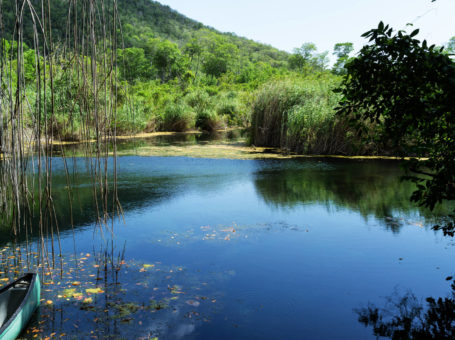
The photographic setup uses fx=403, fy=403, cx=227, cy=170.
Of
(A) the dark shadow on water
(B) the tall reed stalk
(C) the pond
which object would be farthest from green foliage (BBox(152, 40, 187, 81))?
(B) the tall reed stalk

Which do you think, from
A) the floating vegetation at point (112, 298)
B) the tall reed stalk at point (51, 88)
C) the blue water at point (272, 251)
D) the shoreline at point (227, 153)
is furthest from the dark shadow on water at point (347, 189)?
the tall reed stalk at point (51, 88)

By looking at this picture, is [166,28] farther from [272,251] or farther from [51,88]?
[51,88]

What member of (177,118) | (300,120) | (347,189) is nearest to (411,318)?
(347,189)

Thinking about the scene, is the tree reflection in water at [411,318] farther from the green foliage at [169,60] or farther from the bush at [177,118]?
the green foliage at [169,60]

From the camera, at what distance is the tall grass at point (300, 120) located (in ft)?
44.2

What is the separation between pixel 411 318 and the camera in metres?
3.55

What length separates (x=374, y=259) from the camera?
5031mm

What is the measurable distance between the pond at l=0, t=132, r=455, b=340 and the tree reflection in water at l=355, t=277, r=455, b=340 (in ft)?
0.39

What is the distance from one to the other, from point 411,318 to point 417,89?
199 centimetres

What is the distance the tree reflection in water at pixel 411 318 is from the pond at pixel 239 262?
0.12 meters

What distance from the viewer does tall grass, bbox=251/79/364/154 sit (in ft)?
44.2

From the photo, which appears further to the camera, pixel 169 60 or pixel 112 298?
pixel 169 60

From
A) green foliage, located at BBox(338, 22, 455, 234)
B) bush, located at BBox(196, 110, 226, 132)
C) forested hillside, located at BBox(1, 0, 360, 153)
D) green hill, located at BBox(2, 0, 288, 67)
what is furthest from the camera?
green hill, located at BBox(2, 0, 288, 67)

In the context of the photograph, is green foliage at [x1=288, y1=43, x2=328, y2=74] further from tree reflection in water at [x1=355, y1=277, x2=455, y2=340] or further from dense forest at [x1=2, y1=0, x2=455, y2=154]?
tree reflection in water at [x1=355, y1=277, x2=455, y2=340]
